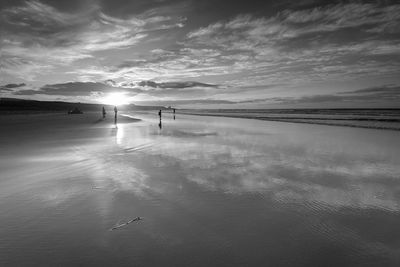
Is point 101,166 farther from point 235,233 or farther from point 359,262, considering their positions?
point 359,262

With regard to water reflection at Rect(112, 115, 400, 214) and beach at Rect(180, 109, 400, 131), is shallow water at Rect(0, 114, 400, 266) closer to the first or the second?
water reflection at Rect(112, 115, 400, 214)

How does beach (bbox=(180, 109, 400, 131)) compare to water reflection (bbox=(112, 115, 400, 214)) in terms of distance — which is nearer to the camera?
water reflection (bbox=(112, 115, 400, 214))

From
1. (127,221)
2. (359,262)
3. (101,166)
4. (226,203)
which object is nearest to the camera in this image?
(359,262)

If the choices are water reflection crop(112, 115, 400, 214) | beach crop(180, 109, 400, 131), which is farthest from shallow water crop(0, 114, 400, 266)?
beach crop(180, 109, 400, 131)

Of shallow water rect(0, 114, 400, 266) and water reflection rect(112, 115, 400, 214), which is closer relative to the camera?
shallow water rect(0, 114, 400, 266)

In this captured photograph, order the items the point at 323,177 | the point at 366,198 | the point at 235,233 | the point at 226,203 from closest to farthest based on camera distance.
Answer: the point at 235,233, the point at 226,203, the point at 366,198, the point at 323,177

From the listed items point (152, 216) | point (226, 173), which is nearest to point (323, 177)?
point (226, 173)

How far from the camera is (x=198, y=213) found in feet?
17.2

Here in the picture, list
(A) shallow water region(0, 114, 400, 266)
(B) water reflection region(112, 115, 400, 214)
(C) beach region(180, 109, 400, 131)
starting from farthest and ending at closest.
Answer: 1. (C) beach region(180, 109, 400, 131)
2. (B) water reflection region(112, 115, 400, 214)
3. (A) shallow water region(0, 114, 400, 266)

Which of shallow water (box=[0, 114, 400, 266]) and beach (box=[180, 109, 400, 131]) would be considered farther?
beach (box=[180, 109, 400, 131])

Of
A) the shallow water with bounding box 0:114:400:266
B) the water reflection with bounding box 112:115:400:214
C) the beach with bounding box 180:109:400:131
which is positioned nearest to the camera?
the shallow water with bounding box 0:114:400:266

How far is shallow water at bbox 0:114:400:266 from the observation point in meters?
3.75

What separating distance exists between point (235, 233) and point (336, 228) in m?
1.90

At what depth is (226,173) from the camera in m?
8.52
